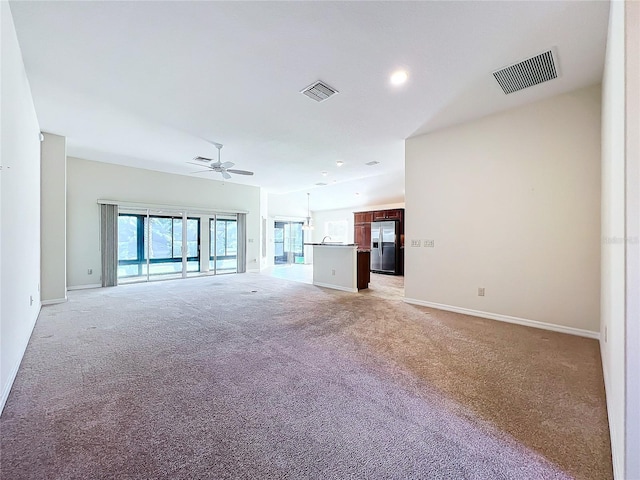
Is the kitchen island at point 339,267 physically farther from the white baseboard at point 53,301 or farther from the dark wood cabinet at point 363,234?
the white baseboard at point 53,301

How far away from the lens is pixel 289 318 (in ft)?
13.7

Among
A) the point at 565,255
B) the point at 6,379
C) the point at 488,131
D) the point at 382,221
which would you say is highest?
the point at 488,131

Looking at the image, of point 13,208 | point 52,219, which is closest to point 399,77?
point 13,208

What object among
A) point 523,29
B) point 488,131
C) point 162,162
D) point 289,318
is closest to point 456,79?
point 523,29

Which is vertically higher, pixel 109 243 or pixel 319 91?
pixel 319 91

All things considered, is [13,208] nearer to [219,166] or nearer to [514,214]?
[219,166]

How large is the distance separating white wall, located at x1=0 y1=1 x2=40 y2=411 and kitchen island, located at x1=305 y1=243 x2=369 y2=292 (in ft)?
16.7

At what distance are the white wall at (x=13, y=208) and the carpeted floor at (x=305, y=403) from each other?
1.01 feet

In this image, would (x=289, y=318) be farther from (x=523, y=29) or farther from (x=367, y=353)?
(x=523, y=29)

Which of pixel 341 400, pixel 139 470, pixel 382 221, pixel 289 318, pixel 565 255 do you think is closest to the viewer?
pixel 139 470

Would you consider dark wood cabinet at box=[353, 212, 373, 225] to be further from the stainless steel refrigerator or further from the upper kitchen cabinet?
the stainless steel refrigerator

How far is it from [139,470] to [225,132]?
4.66 metres

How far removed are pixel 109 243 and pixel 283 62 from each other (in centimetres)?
654

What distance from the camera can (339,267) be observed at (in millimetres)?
6668
